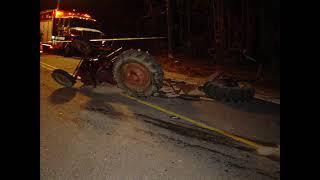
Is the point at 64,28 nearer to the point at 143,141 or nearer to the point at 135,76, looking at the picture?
the point at 135,76

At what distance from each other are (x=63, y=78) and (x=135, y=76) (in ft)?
7.09

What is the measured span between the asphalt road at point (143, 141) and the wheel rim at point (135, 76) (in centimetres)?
41

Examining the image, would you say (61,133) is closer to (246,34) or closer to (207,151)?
(207,151)

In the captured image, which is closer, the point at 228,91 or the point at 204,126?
the point at 204,126

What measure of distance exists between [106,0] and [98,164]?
29.2 metres

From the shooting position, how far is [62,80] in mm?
8695

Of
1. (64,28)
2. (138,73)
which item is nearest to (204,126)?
(138,73)

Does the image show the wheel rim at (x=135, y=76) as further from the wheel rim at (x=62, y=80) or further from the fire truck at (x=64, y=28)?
the fire truck at (x=64, y=28)

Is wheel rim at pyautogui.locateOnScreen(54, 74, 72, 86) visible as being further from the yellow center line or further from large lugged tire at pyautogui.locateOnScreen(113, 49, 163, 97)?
the yellow center line

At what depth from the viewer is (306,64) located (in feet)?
17.8

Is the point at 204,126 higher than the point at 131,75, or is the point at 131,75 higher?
the point at 131,75

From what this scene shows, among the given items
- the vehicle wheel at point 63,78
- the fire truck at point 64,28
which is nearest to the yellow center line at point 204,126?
the vehicle wheel at point 63,78

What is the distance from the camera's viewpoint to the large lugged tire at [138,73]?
7.46 meters
